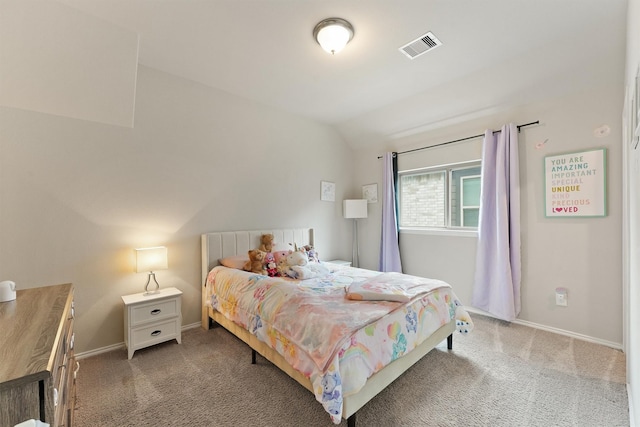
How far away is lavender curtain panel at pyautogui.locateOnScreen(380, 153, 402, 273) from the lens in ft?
13.6

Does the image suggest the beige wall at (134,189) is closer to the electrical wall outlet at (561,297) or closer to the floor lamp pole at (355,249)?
the floor lamp pole at (355,249)

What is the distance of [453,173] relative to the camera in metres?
3.80

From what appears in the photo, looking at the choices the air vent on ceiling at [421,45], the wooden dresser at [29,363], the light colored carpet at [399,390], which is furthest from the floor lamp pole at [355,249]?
→ the wooden dresser at [29,363]

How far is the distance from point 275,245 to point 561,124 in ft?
11.4

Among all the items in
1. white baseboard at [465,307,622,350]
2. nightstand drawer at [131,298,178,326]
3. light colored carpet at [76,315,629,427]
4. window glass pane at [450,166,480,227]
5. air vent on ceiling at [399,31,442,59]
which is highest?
air vent on ceiling at [399,31,442,59]

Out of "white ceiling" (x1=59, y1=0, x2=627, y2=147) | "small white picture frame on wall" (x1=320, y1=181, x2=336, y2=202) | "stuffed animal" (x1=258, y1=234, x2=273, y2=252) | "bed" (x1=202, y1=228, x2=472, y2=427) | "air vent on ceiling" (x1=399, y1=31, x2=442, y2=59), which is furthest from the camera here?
"small white picture frame on wall" (x1=320, y1=181, x2=336, y2=202)

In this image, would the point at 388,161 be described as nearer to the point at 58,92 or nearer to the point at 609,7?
the point at 609,7

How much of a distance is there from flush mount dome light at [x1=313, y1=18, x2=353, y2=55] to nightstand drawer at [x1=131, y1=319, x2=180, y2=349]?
115 inches

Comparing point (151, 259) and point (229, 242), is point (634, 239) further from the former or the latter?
point (151, 259)

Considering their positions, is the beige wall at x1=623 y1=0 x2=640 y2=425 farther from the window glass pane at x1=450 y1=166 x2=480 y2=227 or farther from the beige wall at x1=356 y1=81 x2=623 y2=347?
the window glass pane at x1=450 y1=166 x2=480 y2=227

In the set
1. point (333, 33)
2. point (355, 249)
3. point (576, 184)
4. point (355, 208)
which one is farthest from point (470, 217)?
point (333, 33)

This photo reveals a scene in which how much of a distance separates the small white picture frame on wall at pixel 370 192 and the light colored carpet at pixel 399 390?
254 centimetres

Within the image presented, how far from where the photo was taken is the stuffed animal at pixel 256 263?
114 inches

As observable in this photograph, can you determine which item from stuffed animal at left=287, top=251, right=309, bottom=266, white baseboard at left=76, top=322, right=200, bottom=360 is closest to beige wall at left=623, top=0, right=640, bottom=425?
stuffed animal at left=287, top=251, right=309, bottom=266
